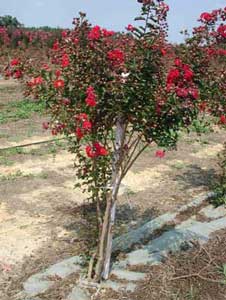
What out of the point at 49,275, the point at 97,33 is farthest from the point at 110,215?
the point at 97,33

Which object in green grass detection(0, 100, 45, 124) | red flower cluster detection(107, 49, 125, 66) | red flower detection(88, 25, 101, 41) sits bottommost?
green grass detection(0, 100, 45, 124)

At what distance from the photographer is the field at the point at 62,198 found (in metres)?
3.50

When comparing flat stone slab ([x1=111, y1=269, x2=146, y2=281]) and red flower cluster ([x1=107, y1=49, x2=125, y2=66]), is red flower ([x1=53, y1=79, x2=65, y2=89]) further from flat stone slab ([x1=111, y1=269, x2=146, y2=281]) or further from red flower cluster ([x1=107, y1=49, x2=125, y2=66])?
flat stone slab ([x1=111, y1=269, x2=146, y2=281])

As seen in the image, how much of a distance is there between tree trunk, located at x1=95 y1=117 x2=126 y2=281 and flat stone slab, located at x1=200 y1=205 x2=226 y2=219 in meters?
1.63

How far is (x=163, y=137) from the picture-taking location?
309cm

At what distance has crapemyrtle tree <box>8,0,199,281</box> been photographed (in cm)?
280

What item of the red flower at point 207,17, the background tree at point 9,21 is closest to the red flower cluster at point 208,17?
the red flower at point 207,17

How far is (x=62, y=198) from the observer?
5.04 meters

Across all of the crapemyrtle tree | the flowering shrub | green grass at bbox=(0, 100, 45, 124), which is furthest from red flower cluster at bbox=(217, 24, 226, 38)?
green grass at bbox=(0, 100, 45, 124)

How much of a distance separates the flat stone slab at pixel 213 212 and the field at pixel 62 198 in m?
0.29

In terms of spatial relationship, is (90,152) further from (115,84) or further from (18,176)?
(18,176)

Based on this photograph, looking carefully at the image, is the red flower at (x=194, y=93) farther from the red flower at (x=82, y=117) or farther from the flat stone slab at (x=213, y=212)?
the flat stone slab at (x=213, y=212)

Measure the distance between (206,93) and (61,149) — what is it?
13.3 feet

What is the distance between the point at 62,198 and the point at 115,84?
2.46 meters
